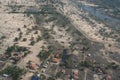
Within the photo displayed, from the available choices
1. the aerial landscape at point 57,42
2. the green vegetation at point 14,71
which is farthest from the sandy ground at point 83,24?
the green vegetation at point 14,71

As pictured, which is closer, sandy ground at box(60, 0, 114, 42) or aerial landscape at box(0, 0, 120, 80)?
aerial landscape at box(0, 0, 120, 80)

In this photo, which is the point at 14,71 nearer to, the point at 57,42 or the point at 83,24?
the point at 57,42

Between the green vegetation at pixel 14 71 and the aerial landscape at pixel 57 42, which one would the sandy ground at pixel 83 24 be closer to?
the aerial landscape at pixel 57 42

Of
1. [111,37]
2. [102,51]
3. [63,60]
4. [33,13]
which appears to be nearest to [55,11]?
[33,13]

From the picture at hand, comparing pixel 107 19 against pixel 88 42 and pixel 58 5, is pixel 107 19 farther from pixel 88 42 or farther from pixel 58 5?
pixel 88 42

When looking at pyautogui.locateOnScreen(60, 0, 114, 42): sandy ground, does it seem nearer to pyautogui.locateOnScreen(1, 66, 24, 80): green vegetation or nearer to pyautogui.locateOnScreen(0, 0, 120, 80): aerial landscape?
pyautogui.locateOnScreen(0, 0, 120, 80): aerial landscape

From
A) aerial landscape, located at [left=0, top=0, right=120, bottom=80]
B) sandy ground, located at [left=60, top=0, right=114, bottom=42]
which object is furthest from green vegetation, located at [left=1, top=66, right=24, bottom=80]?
sandy ground, located at [left=60, top=0, right=114, bottom=42]

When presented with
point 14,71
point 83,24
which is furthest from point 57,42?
point 83,24

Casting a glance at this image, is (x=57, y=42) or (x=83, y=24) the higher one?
(x=57, y=42)

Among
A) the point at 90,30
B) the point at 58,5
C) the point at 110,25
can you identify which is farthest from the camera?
the point at 58,5
